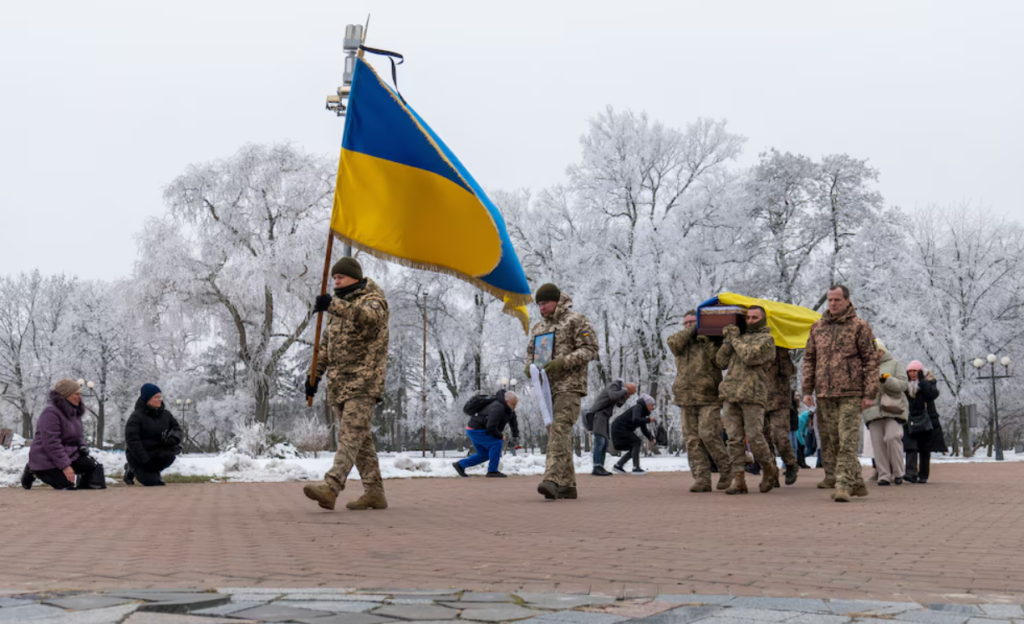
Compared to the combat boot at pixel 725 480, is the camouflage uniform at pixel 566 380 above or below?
above

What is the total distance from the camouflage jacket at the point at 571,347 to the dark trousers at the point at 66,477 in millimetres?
6693

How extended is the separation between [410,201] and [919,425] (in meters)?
7.61

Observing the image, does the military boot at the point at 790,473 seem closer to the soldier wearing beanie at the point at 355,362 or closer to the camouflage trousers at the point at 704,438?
the camouflage trousers at the point at 704,438

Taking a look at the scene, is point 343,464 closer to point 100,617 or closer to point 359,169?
point 359,169

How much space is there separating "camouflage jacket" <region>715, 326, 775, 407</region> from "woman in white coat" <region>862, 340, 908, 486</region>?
2314 mm

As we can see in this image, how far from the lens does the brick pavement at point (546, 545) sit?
3.95 meters

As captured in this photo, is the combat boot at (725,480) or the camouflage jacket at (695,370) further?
the combat boot at (725,480)

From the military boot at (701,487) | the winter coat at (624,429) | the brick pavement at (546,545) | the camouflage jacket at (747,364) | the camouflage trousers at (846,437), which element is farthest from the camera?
the winter coat at (624,429)

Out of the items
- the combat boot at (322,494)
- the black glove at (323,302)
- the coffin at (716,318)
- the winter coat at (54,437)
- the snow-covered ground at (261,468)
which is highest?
the coffin at (716,318)

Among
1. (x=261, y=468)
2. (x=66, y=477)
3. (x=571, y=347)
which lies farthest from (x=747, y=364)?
(x=261, y=468)

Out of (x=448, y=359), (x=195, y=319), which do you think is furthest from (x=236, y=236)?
(x=448, y=359)

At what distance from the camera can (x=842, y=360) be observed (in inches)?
358

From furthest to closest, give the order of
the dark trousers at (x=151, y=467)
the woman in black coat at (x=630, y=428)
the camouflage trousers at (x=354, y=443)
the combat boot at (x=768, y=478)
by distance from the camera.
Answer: the woman in black coat at (x=630, y=428) → the dark trousers at (x=151, y=467) → the combat boot at (x=768, y=478) → the camouflage trousers at (x=354, y=443)

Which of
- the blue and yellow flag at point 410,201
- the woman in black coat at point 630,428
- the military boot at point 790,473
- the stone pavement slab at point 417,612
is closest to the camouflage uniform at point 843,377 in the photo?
the military boot at point 790,473
